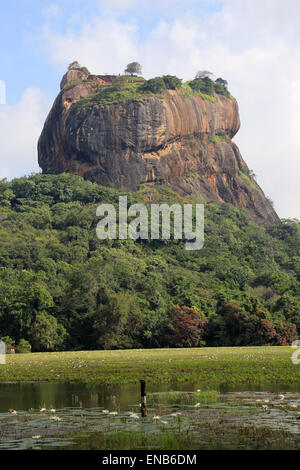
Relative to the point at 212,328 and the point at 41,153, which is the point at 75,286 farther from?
the point at 41,153

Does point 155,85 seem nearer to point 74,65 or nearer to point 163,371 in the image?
point 74,65

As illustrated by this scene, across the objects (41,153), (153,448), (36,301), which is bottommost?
(153,448)

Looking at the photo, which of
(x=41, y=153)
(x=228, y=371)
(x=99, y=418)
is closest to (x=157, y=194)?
(x=41, y=153)

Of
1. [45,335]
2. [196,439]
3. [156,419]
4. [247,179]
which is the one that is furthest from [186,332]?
[247,179]

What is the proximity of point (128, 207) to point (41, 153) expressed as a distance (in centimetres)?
3356

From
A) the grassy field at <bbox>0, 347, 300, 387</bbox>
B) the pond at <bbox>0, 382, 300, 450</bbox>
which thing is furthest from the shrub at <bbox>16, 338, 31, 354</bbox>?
the pond at <bbox>0, 382, 300, 450</bbox>

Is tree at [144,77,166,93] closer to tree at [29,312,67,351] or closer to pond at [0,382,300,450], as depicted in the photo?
tree at [29,312,67,351]

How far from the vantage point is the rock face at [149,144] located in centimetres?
10594

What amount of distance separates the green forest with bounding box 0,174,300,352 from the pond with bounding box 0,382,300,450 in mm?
29636

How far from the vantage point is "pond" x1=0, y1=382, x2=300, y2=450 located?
43.4 feet

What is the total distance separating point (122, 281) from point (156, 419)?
4801cm

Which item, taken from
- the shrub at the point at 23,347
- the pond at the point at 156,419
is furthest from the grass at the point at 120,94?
the pond at the point at 156,419

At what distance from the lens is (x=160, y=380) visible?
25.2 metres

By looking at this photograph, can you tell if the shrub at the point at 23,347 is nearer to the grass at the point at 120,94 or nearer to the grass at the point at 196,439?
the grass at the point at 196,439
